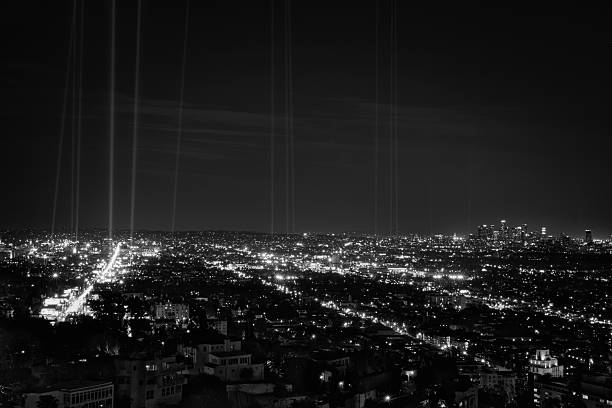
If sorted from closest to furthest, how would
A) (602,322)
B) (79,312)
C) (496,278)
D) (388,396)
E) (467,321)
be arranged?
(388,396) < (79,312) < (467,321) < (602,322) < (496,278)

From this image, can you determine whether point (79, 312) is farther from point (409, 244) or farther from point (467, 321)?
point (409, 244)

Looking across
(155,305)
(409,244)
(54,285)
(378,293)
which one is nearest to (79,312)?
(155,305)

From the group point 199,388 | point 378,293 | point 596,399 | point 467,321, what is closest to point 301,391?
point 199,388

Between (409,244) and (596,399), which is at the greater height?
(409,244)

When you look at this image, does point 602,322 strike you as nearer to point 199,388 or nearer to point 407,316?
point 407,316

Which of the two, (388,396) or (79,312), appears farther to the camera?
(79,312)

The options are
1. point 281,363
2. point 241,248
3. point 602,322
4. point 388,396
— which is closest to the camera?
point 388,396

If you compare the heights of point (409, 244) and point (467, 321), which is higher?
point (409, 244)

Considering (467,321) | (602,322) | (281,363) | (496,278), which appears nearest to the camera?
(281,363)

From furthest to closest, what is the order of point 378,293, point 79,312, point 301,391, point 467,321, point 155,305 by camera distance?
1. point 378,293
2. point 467,321
3. point 155,305
4. point 79,312
5. point 301,391
